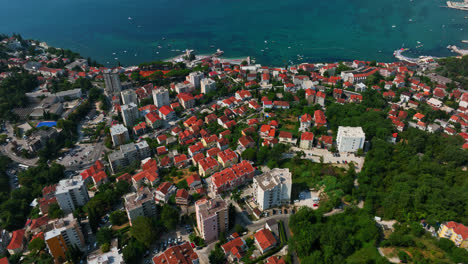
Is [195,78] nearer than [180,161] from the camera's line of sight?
No

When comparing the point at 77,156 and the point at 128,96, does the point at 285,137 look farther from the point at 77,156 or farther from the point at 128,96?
the point at 77,156

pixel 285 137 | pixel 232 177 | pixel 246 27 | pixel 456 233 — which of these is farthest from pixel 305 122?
pixel 246 27

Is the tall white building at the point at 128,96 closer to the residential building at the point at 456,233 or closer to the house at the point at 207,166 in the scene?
the house at the point at 207,166

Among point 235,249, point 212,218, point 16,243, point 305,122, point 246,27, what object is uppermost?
point 246,27

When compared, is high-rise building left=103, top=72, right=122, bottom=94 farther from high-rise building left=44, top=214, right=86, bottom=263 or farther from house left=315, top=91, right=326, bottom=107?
house left=315, top=91, right=326, bottom=107

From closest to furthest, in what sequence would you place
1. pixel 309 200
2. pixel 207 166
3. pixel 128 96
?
pixel 309 200, pixel 207 166, pixel 128 96

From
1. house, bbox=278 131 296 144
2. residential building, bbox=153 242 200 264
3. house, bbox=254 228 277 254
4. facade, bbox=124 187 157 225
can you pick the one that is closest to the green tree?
facade, bbox=124 187 157 225

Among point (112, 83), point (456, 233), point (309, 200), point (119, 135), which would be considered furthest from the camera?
point (112, 83)
